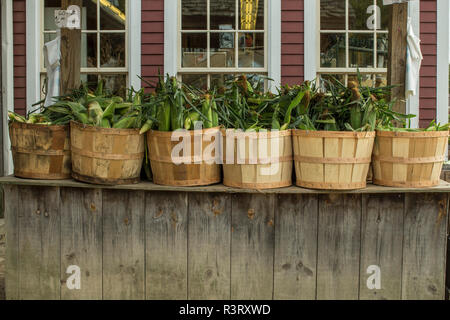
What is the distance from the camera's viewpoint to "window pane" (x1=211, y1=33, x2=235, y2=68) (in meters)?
5.98

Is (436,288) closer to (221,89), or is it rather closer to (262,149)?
(262,149)

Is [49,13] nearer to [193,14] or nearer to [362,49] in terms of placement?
[193,14]

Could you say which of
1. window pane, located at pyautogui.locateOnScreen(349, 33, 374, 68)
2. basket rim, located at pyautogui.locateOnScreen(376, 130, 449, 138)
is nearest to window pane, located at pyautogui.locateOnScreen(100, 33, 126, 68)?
window pane, located at pyautogui.locateOnScreen(349, 33, 374, 68)

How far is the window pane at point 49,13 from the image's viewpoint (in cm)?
611

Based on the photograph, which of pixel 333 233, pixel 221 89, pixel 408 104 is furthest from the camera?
pixel 408 104

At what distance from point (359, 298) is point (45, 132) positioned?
78.7 inches

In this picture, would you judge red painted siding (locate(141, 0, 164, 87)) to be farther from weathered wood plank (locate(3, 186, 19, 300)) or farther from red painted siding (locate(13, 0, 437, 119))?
weathered wood plank (locate(3, 186, 19, 300))

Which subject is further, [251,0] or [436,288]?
[251,0]

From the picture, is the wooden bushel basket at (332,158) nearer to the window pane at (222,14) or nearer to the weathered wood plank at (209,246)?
the weathered wood plank at (209,246)

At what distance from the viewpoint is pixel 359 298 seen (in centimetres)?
262

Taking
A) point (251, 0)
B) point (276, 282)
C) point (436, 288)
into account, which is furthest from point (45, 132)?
point (251, 0)

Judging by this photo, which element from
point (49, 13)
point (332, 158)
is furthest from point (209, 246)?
point (49, 13)

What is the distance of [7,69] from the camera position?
5965mm

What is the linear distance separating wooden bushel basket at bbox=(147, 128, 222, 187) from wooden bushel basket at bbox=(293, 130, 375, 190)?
0.46m
